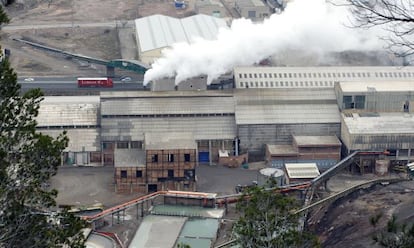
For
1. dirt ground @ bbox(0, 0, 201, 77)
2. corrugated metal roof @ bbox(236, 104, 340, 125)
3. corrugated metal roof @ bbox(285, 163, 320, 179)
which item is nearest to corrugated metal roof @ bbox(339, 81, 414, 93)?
corrugated metal roof @ bbox(236, 104, 340, 125)

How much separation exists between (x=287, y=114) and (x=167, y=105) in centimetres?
886

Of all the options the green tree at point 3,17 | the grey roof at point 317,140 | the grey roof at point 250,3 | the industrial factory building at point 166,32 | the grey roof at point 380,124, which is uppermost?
the grey roof at point 250,3

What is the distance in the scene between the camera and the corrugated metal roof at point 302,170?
172 ft

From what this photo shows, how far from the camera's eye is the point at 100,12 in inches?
4193

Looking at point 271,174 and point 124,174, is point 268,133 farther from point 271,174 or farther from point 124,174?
point 124,174

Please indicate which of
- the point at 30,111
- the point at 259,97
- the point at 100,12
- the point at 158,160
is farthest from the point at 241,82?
the point at 100,12

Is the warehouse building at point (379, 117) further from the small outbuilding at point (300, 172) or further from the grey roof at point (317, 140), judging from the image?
the small outbuilding at point (300, 172)

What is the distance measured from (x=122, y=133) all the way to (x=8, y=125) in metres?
34.6

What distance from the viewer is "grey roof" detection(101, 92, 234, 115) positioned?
2293 inches

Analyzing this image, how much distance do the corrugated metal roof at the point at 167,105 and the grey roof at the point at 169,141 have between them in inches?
119

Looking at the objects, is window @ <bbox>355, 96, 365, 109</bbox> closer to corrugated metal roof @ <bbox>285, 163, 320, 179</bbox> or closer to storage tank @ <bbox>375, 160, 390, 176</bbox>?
storage tank @ <bbox>375, 160, 390, 176</bbox>

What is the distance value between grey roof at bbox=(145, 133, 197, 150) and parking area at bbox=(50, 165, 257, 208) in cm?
269

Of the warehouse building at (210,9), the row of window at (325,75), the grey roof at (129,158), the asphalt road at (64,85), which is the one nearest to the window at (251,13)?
the warehouse building at (210,9)

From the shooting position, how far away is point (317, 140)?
57.2m
